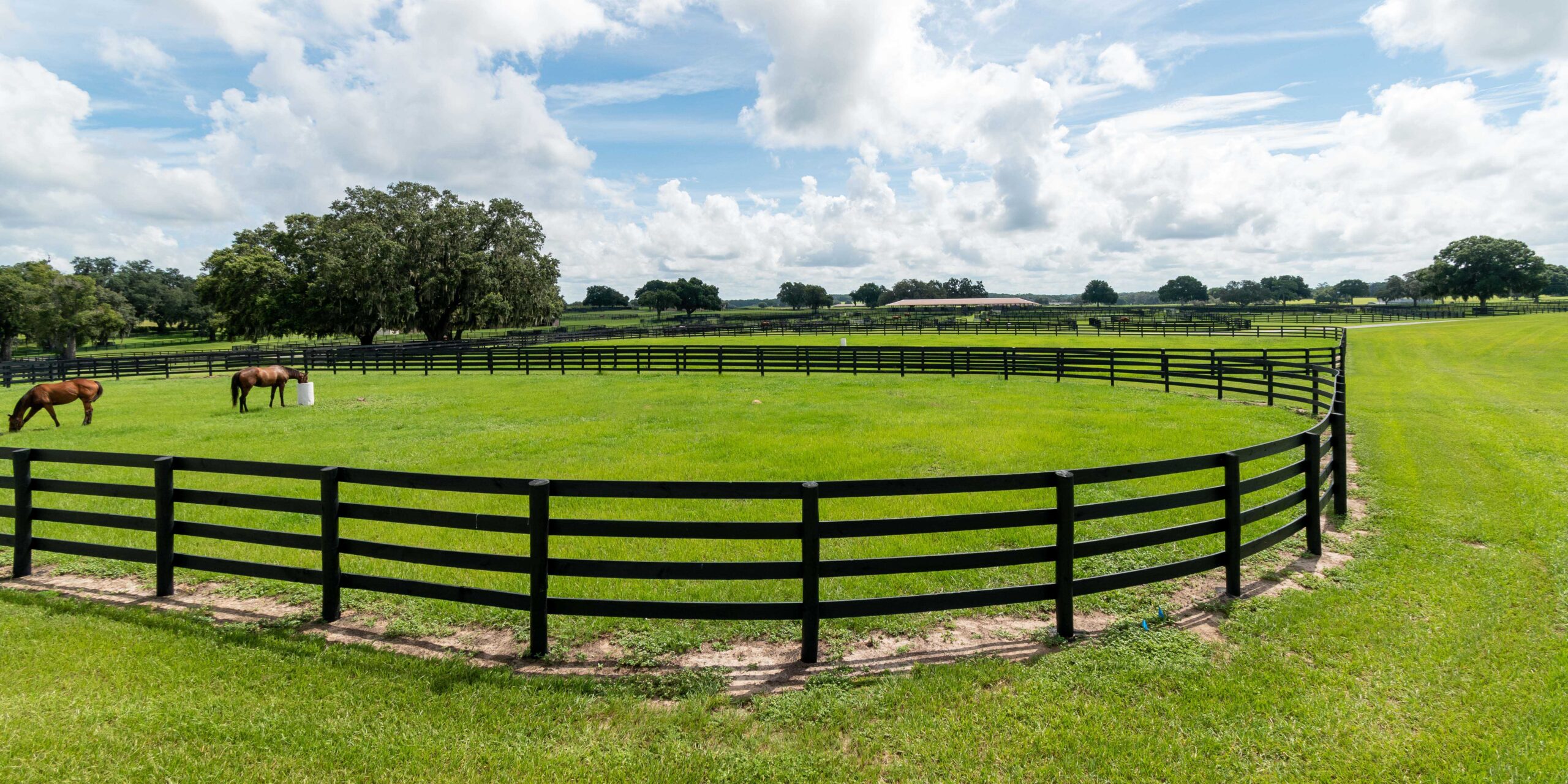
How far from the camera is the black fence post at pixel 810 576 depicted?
474 cm

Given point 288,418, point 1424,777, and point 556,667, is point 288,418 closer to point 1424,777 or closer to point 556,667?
point 556,667

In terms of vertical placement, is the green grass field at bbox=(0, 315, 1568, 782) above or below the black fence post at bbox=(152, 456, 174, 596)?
below

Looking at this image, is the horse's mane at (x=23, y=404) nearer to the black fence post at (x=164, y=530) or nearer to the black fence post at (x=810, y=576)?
the black fence post at (x=164, y=530)

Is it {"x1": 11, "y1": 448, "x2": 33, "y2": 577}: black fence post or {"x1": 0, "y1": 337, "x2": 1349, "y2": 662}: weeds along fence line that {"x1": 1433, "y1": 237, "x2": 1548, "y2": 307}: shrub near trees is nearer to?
{"x1": 0, "y1": 337, "x2": 1349, "y2": 662}: weeds along fence line

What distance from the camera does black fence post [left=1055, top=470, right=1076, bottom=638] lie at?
5027 millimetres

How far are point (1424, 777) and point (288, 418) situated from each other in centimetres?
2109

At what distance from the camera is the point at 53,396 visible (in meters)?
16.5

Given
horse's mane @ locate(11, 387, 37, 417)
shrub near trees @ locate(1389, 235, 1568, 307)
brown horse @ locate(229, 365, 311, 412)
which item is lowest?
horse's mane @ locate(11, 387, 37, 417)

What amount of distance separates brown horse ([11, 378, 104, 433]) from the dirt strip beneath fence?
1386 cm

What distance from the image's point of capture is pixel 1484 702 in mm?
4137

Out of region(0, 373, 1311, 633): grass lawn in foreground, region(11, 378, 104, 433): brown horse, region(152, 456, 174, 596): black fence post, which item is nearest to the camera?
region(152, 456, 174, 596): black fence post

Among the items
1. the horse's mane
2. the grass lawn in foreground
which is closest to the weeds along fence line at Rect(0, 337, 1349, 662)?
the grass lawn in foreground

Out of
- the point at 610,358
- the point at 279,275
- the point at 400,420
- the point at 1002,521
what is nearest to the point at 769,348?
the point at 610,358

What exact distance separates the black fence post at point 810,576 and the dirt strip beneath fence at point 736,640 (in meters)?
0.14
